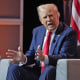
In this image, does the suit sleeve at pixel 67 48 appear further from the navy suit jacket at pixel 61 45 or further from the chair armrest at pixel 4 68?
the chair armrest at pixel 4 68

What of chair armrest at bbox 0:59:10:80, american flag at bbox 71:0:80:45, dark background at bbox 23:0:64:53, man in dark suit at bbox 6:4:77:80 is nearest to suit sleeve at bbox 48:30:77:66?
man in dark suit at bbox 6:4:77:80

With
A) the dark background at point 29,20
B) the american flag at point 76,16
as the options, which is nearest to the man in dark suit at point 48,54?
the american flag at point 76,16

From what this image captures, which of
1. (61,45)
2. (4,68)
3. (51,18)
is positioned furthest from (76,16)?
(4,68)

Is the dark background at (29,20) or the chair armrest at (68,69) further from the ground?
the dark background at (29,20)

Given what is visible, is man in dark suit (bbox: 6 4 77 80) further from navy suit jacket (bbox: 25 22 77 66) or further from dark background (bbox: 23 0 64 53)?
Result: dark background (bbox: 23 0 64 53)

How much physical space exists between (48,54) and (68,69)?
0.45 metres

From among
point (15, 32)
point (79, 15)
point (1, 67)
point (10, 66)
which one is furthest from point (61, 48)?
point (15, 32)

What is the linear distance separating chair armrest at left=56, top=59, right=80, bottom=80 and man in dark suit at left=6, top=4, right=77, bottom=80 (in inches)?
3.0

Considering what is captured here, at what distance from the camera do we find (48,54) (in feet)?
6.78

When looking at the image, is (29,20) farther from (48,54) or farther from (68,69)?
(68,69)

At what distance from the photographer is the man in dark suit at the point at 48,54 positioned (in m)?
1.81

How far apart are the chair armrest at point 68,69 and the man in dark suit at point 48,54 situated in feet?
0.25

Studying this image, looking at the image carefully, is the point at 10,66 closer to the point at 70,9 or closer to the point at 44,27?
the point at 44,27

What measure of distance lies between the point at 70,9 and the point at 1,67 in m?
1.13
